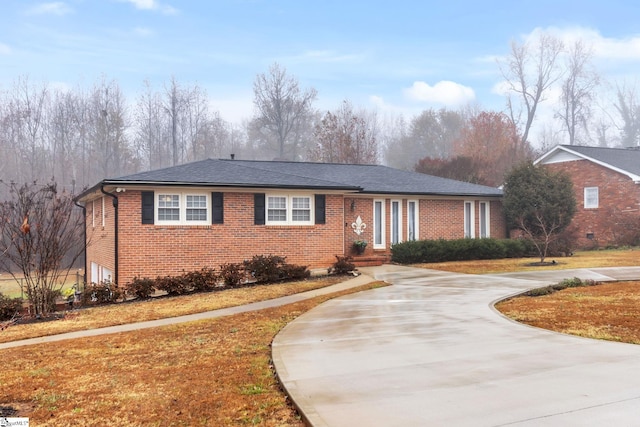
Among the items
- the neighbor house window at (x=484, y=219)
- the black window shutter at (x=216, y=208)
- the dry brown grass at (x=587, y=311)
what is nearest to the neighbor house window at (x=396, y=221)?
the neighbor house window at (x=484, y=219)

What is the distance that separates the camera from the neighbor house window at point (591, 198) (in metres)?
27.3

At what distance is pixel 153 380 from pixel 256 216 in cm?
1252

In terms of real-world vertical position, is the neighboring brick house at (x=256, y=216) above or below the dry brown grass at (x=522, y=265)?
above

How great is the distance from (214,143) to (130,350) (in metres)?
50.4

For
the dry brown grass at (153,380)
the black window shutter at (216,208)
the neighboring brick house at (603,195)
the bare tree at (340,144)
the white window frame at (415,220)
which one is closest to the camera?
the dry brown grass at (153,380)

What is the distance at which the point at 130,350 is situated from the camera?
770 cm

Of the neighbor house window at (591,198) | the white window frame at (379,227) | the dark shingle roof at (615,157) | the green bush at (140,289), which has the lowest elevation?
the green bush at (140,289)

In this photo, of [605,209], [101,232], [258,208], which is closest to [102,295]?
[258,208]

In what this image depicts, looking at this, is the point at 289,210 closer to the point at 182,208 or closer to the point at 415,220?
the point at 182,208

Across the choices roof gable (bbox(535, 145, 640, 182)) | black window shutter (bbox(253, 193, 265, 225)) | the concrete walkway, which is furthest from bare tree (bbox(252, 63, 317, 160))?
the concrete walkway

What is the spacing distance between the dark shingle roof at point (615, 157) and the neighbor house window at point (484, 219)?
316 inches

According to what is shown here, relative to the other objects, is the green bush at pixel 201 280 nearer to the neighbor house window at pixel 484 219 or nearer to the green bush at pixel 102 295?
the green bush at pixel 102 295

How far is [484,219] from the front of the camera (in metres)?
23.7

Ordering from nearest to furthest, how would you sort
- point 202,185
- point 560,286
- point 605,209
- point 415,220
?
point 560,286
point 202,185
point 415,220
point 605,209
